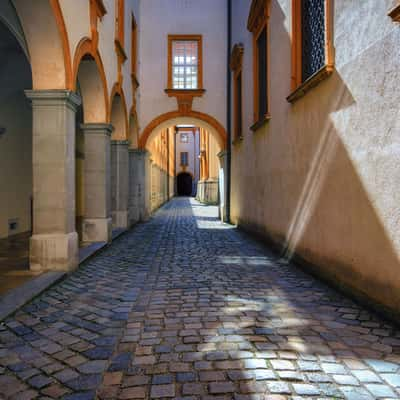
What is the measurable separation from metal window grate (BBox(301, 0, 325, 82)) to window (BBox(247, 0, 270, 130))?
7.30 feet

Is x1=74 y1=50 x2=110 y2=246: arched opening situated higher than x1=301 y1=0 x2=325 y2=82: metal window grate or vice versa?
x1=301 y1=0 x2=325 y2=82: metal window grate

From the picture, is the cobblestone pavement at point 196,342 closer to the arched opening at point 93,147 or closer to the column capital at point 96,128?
the arched opening at point 93,147

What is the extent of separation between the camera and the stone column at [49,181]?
548cm

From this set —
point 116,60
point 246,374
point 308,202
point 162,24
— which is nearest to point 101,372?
point 246,374

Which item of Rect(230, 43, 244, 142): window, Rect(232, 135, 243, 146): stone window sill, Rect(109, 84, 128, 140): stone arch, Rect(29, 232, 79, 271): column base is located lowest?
Rect(29, 232, 79, 271): column base

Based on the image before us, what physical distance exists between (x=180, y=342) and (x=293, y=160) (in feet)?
14.3

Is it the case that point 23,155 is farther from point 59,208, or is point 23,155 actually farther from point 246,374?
point 246,374

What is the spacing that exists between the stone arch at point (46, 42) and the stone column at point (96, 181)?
2.49m

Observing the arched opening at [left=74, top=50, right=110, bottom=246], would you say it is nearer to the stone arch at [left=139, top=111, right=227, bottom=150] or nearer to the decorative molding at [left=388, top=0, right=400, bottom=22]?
the decorative molding at [left=388, top=0, right=400, bottom=22]

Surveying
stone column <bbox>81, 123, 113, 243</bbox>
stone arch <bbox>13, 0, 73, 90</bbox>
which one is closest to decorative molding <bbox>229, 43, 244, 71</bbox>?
stone column <bbox>81, 123, 113, 243</bbox>

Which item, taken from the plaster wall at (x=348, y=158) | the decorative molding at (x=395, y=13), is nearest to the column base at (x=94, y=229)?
the plaster wall at (x=348, y=158)

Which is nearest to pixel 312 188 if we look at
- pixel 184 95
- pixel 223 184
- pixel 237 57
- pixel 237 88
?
pixel 237 57

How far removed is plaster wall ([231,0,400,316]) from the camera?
3.62 meters

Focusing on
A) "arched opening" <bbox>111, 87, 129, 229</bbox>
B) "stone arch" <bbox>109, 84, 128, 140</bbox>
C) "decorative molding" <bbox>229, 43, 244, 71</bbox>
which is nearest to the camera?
"stone arch" <bbox>109, 84, 128, 140</bbox>
